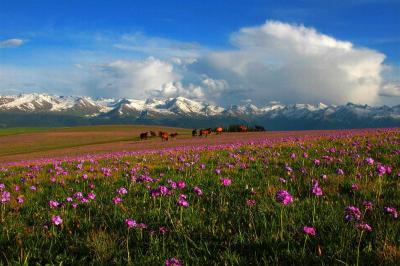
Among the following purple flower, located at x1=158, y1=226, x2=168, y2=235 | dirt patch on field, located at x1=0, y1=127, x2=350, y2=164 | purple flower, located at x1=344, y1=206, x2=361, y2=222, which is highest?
purple flower, located at x1=344, y1=206, x2=361, y2=222

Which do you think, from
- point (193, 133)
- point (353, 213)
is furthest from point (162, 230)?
point (193, 133)

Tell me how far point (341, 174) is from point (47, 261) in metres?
6.37

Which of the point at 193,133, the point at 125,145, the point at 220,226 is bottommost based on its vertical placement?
the point at 125,145

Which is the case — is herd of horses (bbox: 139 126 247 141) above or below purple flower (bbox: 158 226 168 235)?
below

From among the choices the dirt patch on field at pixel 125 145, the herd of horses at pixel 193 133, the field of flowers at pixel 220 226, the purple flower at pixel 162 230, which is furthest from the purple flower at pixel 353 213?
the herd of horses at pixel 193 133

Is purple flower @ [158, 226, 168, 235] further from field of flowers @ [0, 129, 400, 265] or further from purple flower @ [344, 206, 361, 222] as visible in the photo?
purple flower @ [344, 206, 361, 222]

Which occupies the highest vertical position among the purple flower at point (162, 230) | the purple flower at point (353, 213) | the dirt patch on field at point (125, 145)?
the purple flower at point (353, 213)

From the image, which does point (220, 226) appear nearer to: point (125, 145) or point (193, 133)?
point (125, 145)

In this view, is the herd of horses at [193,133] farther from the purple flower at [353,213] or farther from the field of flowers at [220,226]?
the purple flower at [353,213]

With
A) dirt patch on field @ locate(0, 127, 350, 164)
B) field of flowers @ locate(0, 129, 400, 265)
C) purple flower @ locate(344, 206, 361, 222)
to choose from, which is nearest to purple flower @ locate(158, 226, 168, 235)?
field of flowers @ locate(0, 129, 400, 265)

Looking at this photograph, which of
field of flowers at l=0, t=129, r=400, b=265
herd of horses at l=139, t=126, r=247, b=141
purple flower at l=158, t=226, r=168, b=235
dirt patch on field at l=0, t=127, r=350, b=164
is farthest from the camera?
herd of horses at l=139, t=126, r=247, b=141

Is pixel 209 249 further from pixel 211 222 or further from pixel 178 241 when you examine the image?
pixel 211 222

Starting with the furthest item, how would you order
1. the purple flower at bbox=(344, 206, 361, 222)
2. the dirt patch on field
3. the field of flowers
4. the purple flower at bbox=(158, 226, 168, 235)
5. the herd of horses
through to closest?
the herd of horses < the dirt patch on field < the purple flower at bbox=(158, 226, 168, 235) < the purple flower at bbox=(344, 206, 361, 222) < the field of flowers

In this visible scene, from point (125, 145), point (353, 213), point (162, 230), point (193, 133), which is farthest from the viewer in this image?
point (193, 133)
